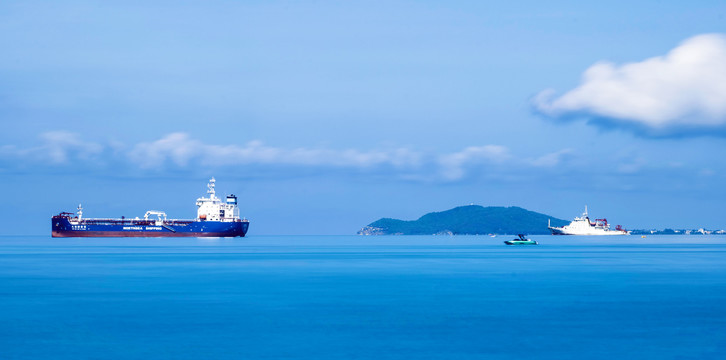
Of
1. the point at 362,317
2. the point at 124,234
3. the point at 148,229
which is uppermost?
the point at 148,229

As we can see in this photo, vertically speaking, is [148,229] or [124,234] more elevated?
[148,229]

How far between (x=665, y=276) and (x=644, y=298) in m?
21.4

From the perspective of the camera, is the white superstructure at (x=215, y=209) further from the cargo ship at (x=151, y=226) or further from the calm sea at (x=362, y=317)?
the calm sea at (x=362, y=317)

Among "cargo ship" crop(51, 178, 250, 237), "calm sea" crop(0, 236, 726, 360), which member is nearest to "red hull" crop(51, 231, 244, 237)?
"cargo ship" crop(51, 178, 250, 237)

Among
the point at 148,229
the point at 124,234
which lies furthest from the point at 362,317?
the point at 124,234

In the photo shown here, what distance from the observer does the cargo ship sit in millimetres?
185125

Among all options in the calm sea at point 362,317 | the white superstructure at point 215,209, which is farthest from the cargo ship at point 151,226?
the calm sea at point 362,317

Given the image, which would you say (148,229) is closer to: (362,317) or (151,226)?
(151,226)

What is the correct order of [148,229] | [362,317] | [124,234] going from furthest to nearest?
[124,234] < [148,229] < [362,317]

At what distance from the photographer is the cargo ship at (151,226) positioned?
607 feet

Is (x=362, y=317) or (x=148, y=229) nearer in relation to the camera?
(x=362, y=317)

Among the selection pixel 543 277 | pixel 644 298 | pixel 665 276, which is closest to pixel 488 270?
pixel 543 277

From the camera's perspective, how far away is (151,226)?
7466 inches

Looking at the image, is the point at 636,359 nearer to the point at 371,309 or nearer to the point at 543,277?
the point at 371,309
